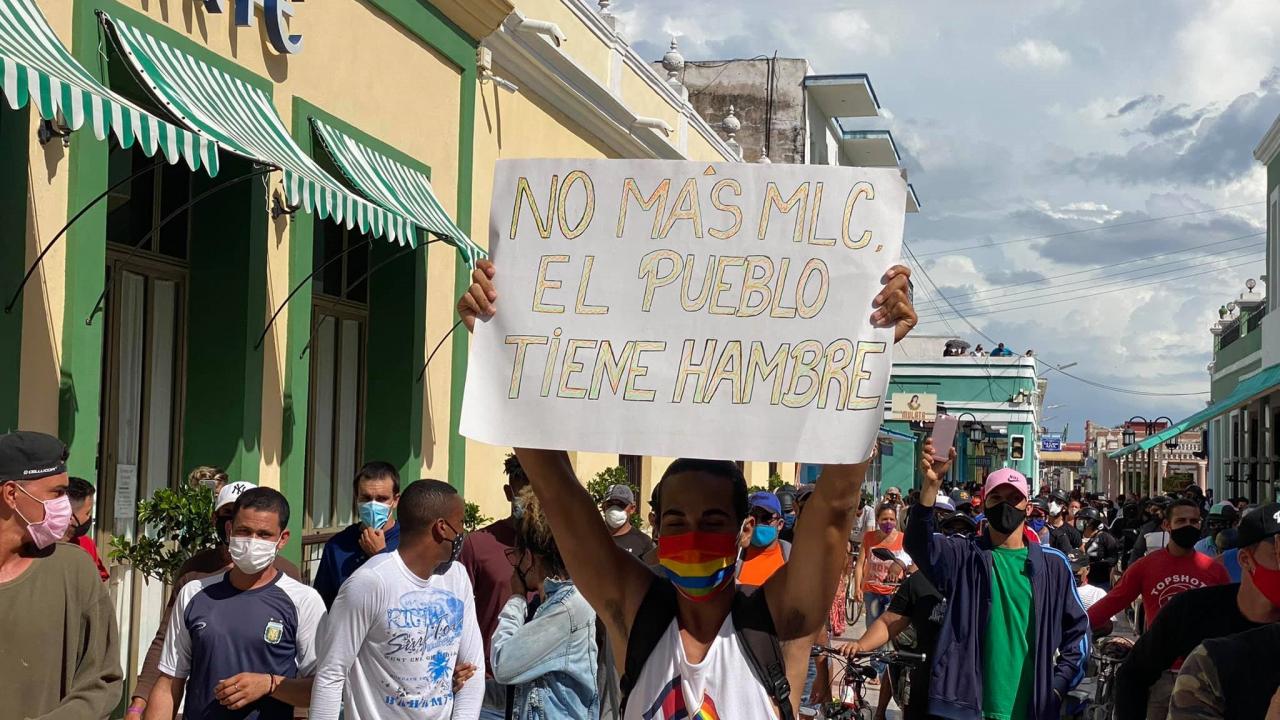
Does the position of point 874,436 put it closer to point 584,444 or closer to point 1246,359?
point 584,444

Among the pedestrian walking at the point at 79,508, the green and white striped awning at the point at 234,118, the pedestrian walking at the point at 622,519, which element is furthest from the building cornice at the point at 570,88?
the pedestrian walking at the point at 79,508

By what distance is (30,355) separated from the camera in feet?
26.5

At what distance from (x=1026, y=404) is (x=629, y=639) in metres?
57.5

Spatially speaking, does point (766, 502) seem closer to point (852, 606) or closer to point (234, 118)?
point (234, 118)

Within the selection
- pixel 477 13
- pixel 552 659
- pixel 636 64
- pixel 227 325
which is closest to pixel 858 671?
pixel 552 659

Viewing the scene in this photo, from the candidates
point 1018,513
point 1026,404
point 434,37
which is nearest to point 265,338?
point 434,37

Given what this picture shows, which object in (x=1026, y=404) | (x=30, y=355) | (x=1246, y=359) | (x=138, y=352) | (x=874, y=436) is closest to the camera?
(x=874, y=436)

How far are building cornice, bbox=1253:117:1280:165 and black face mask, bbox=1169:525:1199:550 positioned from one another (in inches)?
847

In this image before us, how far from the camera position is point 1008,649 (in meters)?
6.50

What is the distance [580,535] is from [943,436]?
2.25m

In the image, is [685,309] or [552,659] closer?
[685,309]

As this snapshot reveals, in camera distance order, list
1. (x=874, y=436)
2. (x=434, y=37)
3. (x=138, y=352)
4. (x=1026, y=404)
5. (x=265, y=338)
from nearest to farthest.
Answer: (x=874, y=436)
(x=138, y=352)
(x=265, y=338)
(x=434, y=37)
(x=1026, y=404)

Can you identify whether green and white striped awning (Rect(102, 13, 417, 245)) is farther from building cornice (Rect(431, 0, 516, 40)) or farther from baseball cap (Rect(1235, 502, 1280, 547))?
baseball cap (Rect(1235, 502, 1280, 547))

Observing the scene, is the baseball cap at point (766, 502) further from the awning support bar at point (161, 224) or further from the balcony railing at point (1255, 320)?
the balcony railing at point (1255, 320)
